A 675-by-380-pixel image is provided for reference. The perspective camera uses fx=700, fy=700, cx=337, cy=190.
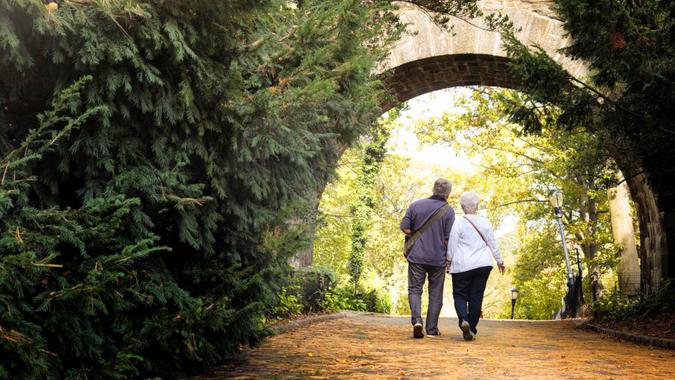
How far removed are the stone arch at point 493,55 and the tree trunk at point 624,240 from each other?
2.77 metres

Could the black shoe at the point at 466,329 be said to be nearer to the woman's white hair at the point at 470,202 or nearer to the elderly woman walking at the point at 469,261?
the elderly woman walking at the point at 469,261

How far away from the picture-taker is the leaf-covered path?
205 inches

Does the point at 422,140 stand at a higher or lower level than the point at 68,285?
higher

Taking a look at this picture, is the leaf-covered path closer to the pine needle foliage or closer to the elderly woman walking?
the elderly woman walking

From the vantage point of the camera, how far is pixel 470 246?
819cm

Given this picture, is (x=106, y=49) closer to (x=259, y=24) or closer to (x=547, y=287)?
(x=259, y=24)

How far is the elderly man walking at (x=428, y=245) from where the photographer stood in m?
8.37

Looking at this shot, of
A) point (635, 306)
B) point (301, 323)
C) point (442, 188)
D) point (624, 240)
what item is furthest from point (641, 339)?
point (624, 240)

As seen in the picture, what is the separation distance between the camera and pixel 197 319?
3.86m

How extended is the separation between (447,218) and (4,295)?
20.6 ft

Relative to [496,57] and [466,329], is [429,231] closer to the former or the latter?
[466,329]

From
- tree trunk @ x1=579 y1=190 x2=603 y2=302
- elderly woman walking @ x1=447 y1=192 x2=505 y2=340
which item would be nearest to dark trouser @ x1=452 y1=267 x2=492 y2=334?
elderly woman walking @ x1=447 y1=192 x2=505 y2=340

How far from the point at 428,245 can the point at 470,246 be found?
1.68 feet

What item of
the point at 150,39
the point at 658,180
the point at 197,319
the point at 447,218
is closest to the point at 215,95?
the point at 150,39
